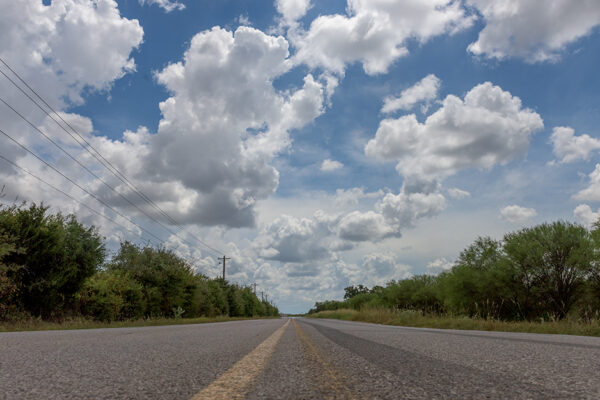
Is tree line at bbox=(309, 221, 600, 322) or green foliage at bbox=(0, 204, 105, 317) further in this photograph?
tree line at bbox=(309, 221, 600, 322)

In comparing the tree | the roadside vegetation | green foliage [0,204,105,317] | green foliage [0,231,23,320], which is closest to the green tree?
green foliage [0,204,105,317]

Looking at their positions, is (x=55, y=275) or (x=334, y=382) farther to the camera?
(x=55, y=275)

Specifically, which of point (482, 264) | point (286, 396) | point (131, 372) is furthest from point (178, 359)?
point (482, 264)

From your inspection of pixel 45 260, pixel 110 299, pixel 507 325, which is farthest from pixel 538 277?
pixel 45 260

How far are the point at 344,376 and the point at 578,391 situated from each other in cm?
139

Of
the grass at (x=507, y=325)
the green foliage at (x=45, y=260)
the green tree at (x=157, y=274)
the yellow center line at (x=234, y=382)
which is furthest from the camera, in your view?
the green tree at (x=157, y=274)

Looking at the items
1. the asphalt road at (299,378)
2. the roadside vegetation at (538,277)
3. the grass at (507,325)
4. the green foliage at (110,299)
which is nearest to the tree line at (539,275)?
the roadside vegetation at (538,277)

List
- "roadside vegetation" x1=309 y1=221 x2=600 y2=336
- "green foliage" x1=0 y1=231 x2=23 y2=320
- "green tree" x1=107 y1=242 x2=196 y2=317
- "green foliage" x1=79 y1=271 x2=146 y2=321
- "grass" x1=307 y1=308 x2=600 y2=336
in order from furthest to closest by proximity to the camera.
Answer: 1. "green tree" x1=107 y1=242 x2=196 y2=317
2. "roadside vegetation" x1=309 y1=221 x2=600 y2=336
3. "green foliage" x1=79 y1=271 x2=146 y2=321
4. "green foliage" x1=0 y1=231 x2=23 y2=320
5. "grass" x1=307 y1=308 x2=600 y2=336

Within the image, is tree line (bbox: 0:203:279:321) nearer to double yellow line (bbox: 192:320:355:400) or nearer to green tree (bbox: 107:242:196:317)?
green tree (bbox: 107:242:196:317)

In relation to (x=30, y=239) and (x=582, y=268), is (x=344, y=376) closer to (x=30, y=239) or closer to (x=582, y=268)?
(x=30, y=239)

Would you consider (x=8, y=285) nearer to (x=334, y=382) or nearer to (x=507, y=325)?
(x=334, y=382)

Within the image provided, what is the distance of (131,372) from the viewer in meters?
2.91

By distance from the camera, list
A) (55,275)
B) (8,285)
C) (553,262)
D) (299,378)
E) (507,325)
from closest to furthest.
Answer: (299,378) < (507,325) < (8,285) < (55,275) < (553,262)

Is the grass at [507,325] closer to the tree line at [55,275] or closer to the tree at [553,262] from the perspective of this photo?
the tree at [553,262]
